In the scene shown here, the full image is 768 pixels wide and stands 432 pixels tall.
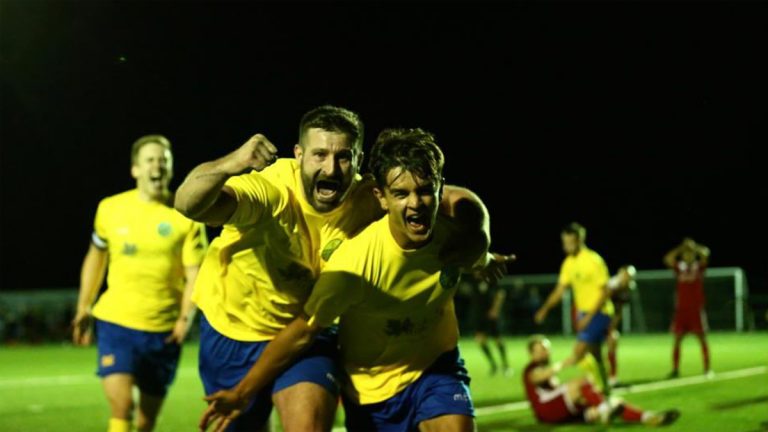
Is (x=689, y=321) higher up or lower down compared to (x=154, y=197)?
lower down

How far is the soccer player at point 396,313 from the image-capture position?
5020mm

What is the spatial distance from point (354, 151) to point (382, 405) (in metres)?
1.39

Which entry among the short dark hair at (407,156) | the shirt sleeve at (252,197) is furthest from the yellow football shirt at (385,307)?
the shirt sleeve at (252,197)

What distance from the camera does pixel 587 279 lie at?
46.1ft

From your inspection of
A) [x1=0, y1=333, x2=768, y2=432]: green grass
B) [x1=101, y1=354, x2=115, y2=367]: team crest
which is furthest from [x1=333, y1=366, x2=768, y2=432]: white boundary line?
[x1=101, y1=354, x2=115, y2=367]: team crest

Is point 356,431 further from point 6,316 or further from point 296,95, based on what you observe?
point 6,316

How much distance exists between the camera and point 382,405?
5.47m

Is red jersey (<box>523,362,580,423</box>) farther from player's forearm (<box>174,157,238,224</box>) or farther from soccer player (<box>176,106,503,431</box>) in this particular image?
player's forearm (<box>174,157,238,224</box>)

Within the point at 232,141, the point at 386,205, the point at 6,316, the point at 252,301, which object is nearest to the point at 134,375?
the point at 252,301

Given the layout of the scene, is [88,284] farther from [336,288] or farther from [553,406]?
[553,406]

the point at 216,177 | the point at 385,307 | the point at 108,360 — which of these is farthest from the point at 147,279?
the point at 216,177

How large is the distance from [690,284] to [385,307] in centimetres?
1309

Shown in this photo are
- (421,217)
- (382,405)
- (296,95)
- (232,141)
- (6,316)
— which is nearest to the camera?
A: (421,217)

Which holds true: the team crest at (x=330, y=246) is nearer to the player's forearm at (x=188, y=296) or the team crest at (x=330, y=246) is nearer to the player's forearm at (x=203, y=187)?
the player's forearm at (x=203, y=187)
